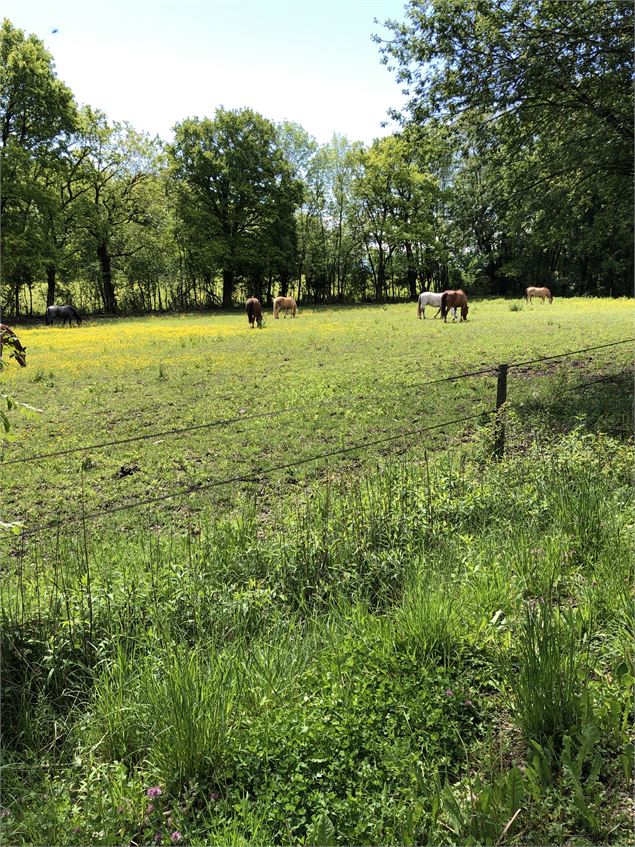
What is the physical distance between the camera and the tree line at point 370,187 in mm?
8586

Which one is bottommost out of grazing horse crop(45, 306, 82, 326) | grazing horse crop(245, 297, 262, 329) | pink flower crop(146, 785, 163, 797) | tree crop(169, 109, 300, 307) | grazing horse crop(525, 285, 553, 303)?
pink flower crop(146, 785, 163, 797)

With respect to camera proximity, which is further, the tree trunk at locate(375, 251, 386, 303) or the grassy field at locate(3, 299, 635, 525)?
the tree trunk at locate(375, 251, 386, 303)

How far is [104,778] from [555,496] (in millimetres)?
3734

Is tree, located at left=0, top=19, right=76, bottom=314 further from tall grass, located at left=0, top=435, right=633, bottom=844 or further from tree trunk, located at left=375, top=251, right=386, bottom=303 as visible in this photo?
tall grass, located at left=0, top=435, right=633, bottom=844

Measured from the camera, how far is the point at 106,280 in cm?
4491

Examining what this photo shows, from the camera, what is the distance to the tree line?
859 cm

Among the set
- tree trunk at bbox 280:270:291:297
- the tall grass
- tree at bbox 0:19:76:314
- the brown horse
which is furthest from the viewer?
tree trunk at bbox 280:270:291:297

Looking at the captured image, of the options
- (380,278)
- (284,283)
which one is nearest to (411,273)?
(380,278)

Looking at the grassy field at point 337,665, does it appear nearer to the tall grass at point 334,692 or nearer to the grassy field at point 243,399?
the tall grass at point 334,692

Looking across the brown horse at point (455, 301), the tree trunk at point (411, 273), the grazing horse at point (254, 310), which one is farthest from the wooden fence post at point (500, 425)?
the tree trunk at point (411, 273)

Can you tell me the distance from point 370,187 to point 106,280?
86.4 feet

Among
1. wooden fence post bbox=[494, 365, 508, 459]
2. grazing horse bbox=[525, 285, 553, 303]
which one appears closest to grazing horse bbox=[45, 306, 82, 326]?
grazing horse bbox=[525, 285, 553, 303]

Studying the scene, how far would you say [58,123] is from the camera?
36531mm

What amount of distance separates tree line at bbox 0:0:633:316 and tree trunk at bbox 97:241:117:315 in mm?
120
